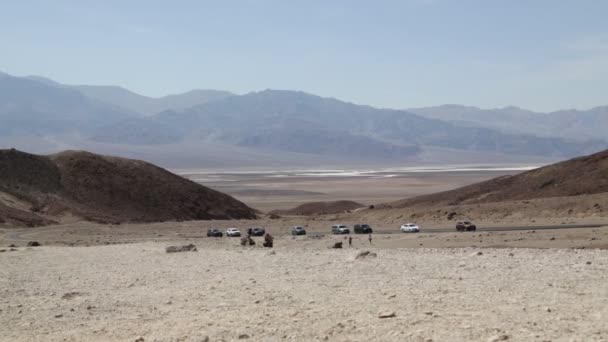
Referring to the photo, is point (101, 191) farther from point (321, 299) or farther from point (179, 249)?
point (321, 299)

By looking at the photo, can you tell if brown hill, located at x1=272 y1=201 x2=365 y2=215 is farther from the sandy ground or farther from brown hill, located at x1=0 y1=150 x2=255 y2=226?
the sandy ground

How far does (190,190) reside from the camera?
9888 cm

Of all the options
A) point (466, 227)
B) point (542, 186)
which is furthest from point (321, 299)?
point (542, 186)

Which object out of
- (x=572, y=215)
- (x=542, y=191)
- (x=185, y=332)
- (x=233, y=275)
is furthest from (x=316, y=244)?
(x=542, y=191)

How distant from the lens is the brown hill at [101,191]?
80.7 m

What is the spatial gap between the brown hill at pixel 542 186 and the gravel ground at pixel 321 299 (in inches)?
1859

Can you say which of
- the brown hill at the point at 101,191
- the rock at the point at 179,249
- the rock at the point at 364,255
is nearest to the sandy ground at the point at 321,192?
the brown hill at the point at 101,191

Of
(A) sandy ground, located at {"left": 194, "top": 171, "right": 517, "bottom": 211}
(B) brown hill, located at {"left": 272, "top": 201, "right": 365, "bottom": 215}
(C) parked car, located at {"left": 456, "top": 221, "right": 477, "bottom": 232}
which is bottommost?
(B) brown hill, located at {"left": 272, "top": 201, "right": 365, "bottom": 215}

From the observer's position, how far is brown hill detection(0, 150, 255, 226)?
265 feet

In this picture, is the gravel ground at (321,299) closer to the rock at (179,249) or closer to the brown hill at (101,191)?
the rock at (179,249)

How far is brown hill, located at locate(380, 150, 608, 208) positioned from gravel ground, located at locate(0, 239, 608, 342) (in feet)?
155

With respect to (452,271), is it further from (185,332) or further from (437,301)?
(185,332)

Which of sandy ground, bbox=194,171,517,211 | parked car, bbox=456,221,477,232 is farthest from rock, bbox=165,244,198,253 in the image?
sandy ground, bbox=194,171,517,211

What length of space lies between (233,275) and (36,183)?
67905mm
